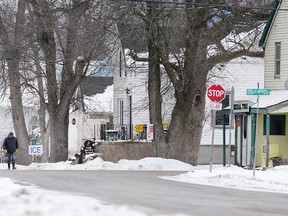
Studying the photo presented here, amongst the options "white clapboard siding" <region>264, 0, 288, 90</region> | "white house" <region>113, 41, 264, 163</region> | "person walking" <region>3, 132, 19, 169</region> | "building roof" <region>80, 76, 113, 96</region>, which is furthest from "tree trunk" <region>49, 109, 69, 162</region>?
Result: "building roof" <region>80, 76, 113, 96</region>

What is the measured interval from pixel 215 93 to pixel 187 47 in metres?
5.41

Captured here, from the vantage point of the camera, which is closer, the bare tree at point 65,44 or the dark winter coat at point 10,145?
the bare tree at point 65,44

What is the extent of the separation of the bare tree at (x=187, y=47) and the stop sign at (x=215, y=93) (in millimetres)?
3781

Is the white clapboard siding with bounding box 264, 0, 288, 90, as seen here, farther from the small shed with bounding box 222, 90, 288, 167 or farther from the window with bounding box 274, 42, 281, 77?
the small shed with bounding box 222, 90, 288, 167

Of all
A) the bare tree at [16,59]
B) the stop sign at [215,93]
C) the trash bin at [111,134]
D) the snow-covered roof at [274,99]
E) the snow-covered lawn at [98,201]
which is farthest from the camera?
the trash bin at [111,134]

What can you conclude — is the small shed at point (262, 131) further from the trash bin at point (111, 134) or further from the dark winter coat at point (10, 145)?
the trash bin at point (111, 134)

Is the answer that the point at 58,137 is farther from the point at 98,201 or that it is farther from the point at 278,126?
the point at 98,201

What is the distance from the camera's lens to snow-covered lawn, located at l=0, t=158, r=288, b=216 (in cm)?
958

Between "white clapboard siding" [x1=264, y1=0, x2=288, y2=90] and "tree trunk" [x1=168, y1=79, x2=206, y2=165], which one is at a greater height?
"white clapboard siding" [x1=264, y1=0, x2=288, y2=90]

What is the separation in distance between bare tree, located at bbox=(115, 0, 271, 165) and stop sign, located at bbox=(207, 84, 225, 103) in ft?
12.4

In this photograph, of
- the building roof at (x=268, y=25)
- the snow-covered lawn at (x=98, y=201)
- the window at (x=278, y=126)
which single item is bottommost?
the snow-covered lawn at (x=98, y=201)

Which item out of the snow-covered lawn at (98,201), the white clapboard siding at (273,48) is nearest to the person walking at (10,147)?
the snow-covered lawn at (98,201)

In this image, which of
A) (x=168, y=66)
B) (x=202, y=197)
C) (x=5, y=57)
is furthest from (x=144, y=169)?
(x=202, y=197)

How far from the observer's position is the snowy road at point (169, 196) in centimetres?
1319
